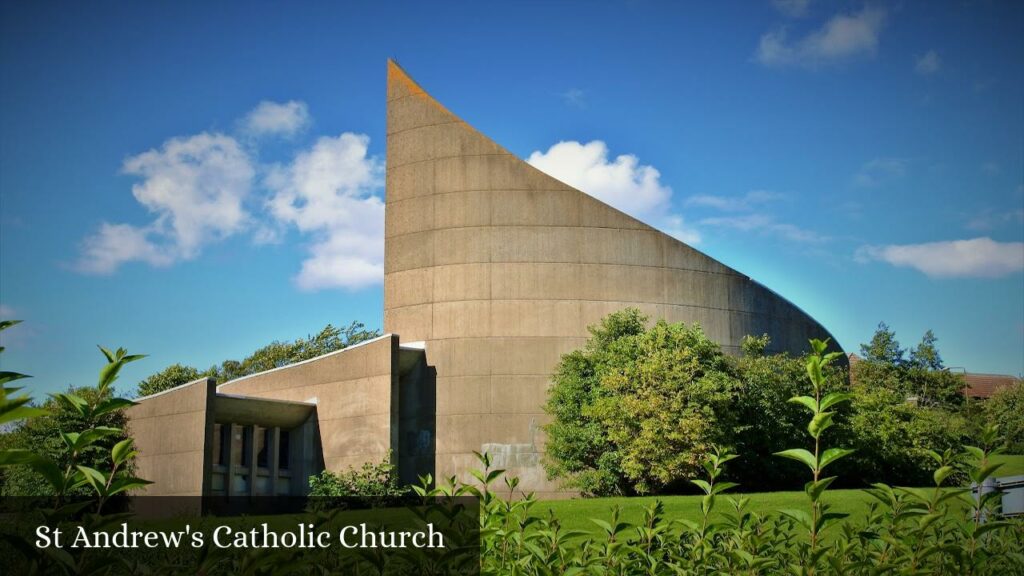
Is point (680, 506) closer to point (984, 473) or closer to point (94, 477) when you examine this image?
point (984, 473)

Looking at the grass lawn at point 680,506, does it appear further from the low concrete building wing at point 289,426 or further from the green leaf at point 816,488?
the green leaf at point 816,488

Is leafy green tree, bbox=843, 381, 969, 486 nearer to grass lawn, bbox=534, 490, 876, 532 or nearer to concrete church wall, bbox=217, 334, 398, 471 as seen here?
grass lawn, bbox=534, 490, 876, 532

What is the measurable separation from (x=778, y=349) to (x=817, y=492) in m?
40.9

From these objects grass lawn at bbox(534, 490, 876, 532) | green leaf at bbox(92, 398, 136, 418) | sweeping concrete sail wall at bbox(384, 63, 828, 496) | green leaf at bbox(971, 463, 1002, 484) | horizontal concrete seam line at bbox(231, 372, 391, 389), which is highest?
sweeping concrete sail wall at bbox(384, 63, 828, 496)

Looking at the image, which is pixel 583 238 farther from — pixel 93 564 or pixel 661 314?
pixel 93 564

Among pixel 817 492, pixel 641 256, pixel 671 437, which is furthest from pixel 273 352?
pixel 817 492

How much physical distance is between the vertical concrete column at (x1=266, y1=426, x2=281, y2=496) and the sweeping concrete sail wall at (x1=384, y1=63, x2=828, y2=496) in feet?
20.9

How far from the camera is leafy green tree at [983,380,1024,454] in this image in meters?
47.0

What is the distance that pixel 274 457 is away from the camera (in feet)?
117

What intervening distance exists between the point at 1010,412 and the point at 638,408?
32.3m

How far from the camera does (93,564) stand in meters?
2.85

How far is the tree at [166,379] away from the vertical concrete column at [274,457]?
101 feet

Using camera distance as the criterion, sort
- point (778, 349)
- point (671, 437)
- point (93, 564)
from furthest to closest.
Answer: point (778, 349) < point (671, 437) < point (93, 564)
